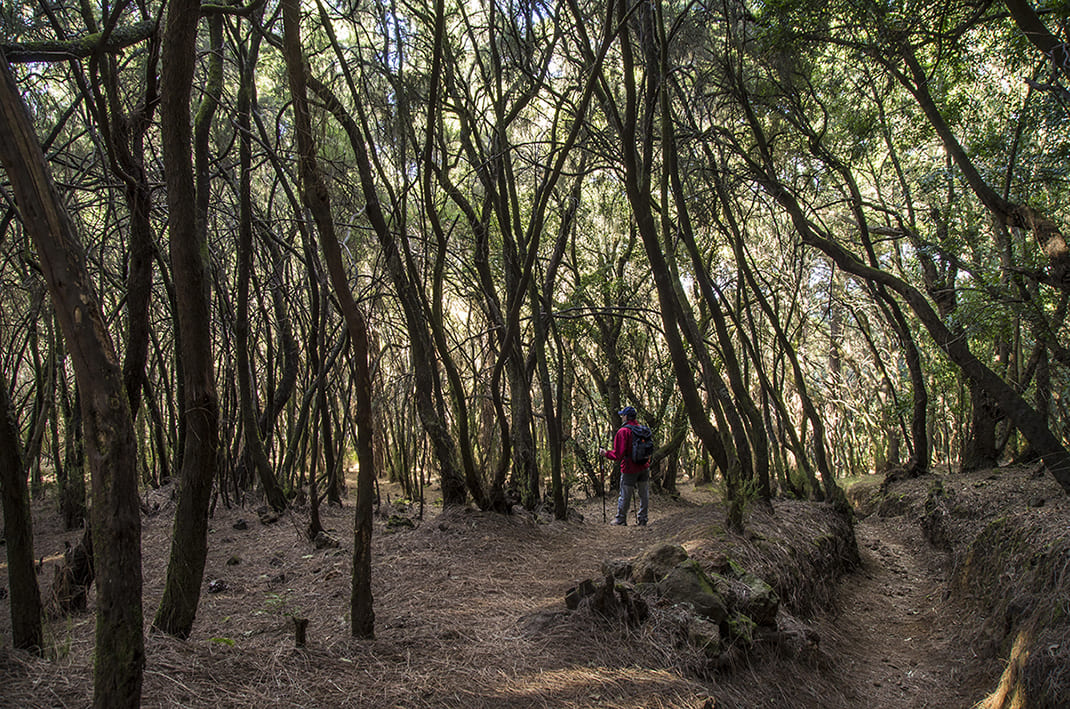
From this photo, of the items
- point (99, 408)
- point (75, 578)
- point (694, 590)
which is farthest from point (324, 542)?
point (99, 408)

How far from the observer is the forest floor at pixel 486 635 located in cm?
278

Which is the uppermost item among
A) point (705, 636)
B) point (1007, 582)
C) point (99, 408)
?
point (99, 408)

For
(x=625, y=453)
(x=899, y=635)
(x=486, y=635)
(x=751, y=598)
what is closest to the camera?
(x=486, y=635)

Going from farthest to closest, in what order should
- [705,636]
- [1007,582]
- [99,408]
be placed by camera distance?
[1007,582]
[705,636]
[99,408]

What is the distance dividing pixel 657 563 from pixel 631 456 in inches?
133

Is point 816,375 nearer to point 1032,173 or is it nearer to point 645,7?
point 1032,173

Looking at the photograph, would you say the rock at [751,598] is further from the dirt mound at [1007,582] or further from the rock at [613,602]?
the dirt mound at [1007,582]

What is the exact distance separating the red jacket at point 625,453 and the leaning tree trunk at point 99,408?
19.1 ft

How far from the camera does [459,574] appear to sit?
4957 millimetres

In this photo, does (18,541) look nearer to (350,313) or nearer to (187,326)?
(187,326)

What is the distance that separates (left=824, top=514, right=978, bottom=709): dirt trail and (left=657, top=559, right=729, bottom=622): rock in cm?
111

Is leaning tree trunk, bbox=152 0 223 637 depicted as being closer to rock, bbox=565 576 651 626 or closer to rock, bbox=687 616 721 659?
rock, bbox=565 576 651 626

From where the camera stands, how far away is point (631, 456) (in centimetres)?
756

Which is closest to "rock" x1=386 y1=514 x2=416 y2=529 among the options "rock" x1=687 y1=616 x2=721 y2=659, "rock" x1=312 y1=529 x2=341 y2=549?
"rock" x1=312 y1=529 x2=341 y2=549
